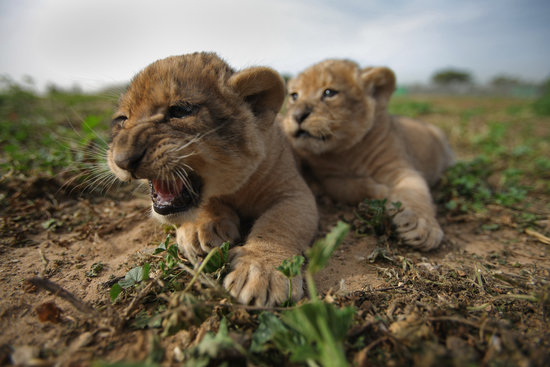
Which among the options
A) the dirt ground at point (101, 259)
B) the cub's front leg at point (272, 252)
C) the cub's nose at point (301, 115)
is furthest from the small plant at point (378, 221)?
the cub's nose at point (301, 115)

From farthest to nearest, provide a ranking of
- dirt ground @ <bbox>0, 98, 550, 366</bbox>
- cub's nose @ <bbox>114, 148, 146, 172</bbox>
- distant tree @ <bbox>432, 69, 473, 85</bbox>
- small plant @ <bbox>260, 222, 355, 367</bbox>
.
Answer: distant tree @ <bbox>432, 69, 473, 85</bbox> → cub's nose @ <bbox>114, 148, 146, 172</bbox> → dirt ground @ <bbox>0, 98, 550, 366</bbox> → small plant @ <bbox>260, 222, 355, 367</bbox>

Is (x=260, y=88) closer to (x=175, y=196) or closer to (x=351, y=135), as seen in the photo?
(x=175, y=196)

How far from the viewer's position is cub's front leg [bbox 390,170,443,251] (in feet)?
9.71

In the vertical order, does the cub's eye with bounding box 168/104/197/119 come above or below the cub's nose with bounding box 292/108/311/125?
above

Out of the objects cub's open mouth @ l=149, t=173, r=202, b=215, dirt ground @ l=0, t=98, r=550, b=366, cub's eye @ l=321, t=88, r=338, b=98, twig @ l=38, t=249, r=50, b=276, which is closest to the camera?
dirt ground @ l=0, t=98, r=550, b=366

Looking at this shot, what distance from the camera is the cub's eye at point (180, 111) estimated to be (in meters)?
2.44

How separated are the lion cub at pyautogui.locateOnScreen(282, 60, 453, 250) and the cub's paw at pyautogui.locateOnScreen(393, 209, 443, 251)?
1.30ft

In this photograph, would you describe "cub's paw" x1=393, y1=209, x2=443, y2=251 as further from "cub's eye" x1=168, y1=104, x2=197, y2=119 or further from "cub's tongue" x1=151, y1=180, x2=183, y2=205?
"cub's eye" x1=168, y1=104, x2=197, y2=119

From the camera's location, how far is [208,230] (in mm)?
2609

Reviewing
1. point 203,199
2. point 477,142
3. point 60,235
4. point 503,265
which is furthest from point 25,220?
point 477,142

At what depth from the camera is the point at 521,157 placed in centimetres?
634

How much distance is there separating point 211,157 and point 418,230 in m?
2.02

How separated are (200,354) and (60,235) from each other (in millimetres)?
2199

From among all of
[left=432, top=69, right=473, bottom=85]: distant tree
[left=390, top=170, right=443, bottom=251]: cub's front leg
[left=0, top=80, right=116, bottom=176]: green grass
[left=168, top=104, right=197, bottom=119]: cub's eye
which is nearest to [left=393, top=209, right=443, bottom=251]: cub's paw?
[left=390, top=170, right=443, bottom=251]: cub's front leg
